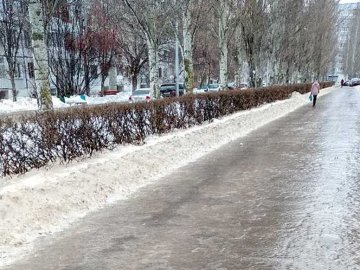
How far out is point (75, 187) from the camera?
6.03m

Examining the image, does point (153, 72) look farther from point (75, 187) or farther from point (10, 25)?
point (10, 25)

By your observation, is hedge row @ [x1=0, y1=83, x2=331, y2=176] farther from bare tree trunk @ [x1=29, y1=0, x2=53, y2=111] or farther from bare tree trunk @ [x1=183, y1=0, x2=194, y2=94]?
bare tree trunk @ [x1=183, y1=0, x2=194, y2=94]

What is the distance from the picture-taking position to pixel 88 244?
455 cm

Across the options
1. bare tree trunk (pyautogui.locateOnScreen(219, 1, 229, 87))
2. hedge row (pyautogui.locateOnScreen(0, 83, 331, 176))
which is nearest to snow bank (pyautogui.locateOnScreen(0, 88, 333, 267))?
hedge row (pyautogui.locateOnScreen(0, 83, 331, 176))

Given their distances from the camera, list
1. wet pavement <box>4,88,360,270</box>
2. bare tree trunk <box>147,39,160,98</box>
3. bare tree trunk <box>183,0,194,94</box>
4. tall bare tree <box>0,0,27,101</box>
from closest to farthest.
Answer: wet pavement <box>4,88,360,270</box>, bare tree trunk <box>147,39,160,98</box>, bare tree trunk <box>183,0,194,94</box>, tall bare tree <box>0,0,27,101</box>

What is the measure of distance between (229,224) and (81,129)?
11.9 feet

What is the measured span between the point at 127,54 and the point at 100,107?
31431 millimetres

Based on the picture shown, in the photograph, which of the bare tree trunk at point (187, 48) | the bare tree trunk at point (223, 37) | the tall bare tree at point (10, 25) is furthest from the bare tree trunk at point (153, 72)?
the tall bare tree at point (10, 25)

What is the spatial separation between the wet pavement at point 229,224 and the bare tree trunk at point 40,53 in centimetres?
363

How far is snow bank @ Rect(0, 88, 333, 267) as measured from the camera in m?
4.82

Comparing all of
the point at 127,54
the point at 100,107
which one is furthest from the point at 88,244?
the point at 127,54

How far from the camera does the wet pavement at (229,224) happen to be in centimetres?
408

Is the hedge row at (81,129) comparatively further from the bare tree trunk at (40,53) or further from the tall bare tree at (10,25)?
the tall bare tree at (10,25)

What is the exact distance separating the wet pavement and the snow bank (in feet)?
0.91
